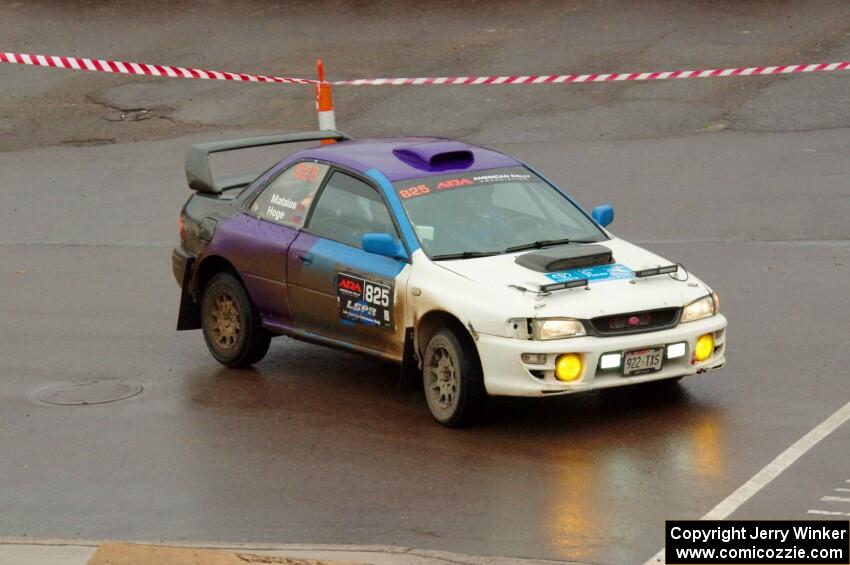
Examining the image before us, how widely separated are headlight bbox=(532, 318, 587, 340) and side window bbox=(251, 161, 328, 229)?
2.34m

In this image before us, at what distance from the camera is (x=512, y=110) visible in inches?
798

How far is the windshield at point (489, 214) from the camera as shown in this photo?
10727 mm

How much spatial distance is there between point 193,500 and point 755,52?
14473 mm

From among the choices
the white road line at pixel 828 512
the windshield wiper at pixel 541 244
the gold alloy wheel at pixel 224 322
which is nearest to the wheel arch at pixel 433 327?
the windshield wiper at pixel 541 244

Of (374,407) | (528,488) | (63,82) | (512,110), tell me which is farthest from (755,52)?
(528,488)

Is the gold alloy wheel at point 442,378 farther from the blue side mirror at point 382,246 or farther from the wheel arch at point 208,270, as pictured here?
the wheel arch at point 208,270

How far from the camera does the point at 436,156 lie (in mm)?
11273

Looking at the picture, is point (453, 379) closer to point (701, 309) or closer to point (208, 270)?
point (701, 309)

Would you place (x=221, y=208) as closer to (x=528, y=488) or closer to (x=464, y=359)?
(x=464, y=359)

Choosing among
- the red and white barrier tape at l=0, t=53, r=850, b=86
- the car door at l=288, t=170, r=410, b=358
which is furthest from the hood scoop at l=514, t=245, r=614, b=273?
the red and white barrier tape at l=0, t=53, r=850, b=86

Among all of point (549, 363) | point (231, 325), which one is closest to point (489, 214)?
point (549, 363)

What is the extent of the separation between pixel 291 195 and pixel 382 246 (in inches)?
52.6

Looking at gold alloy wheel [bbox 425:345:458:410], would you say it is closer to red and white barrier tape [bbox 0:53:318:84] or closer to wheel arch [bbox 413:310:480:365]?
wheel arch [bbox 413:310:480:365]

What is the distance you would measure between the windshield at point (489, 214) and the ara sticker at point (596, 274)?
0.58m
